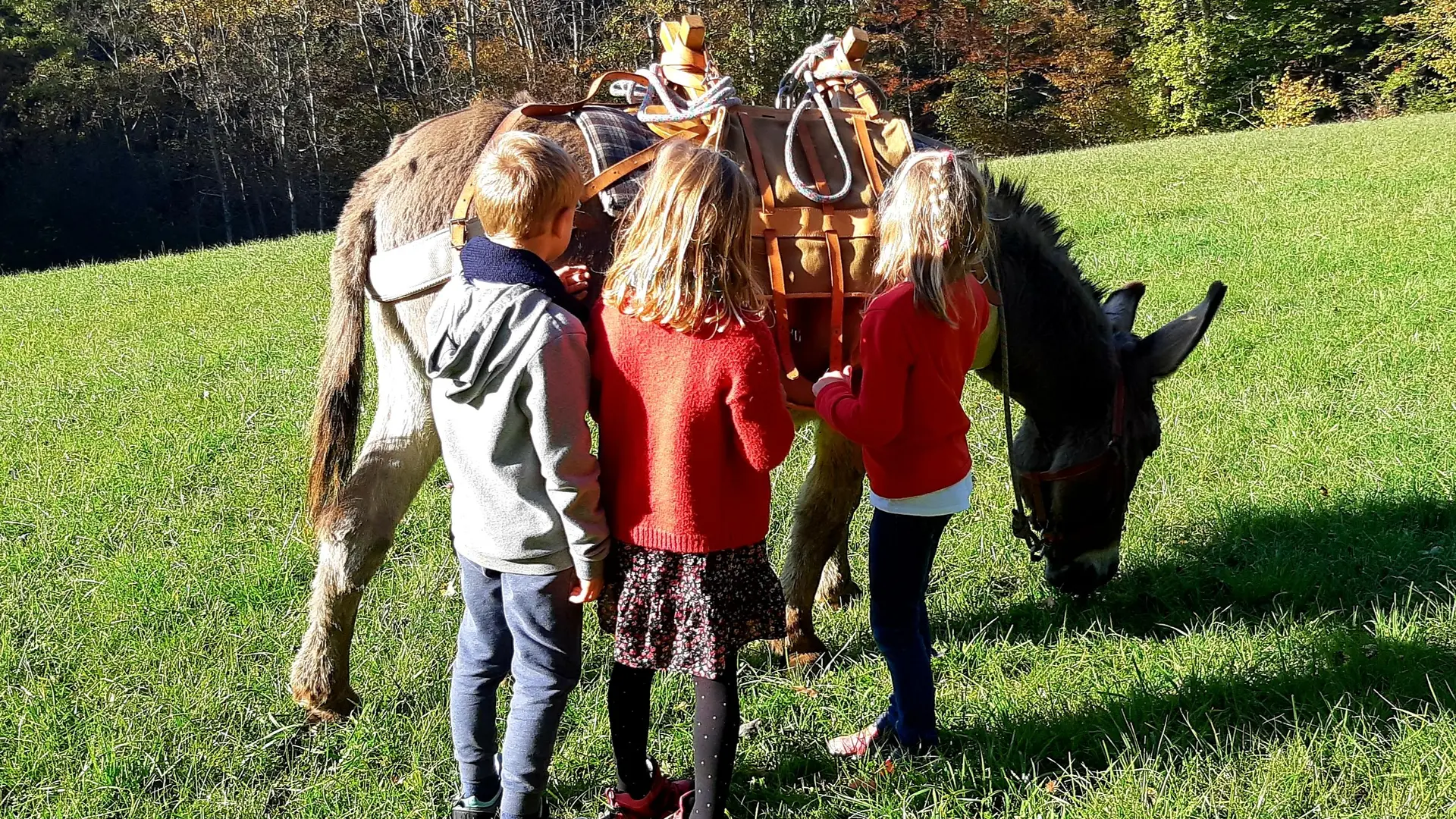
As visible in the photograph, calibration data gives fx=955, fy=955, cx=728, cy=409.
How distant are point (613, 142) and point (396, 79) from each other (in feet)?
125

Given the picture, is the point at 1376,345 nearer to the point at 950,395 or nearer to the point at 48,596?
the point at 950,395

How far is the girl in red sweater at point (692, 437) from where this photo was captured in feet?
6.89

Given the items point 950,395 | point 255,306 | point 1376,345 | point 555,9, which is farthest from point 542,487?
point 555,9

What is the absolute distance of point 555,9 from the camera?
32.5 m

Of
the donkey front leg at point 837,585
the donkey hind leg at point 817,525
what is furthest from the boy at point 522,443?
the donkey front leg at point 837,585

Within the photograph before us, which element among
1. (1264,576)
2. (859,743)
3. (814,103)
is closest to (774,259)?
(814,103)

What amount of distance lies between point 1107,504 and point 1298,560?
116 cm

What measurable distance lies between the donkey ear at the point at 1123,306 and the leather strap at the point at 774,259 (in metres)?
1.41

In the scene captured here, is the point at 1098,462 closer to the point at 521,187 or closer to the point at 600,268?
the point at 600,268

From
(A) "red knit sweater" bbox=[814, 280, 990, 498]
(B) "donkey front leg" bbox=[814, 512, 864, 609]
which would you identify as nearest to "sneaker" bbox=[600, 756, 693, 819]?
(A) "red knit sweater" bbox=[814, 280, 990, 498]

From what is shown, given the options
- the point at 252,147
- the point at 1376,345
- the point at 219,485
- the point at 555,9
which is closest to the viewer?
the point at 219,485

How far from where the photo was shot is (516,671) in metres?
2.32

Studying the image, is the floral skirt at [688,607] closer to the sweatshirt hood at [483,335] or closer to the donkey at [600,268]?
→ the sweatshirt hood at [483,335]

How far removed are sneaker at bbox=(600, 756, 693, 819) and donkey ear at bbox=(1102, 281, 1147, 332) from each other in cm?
234
